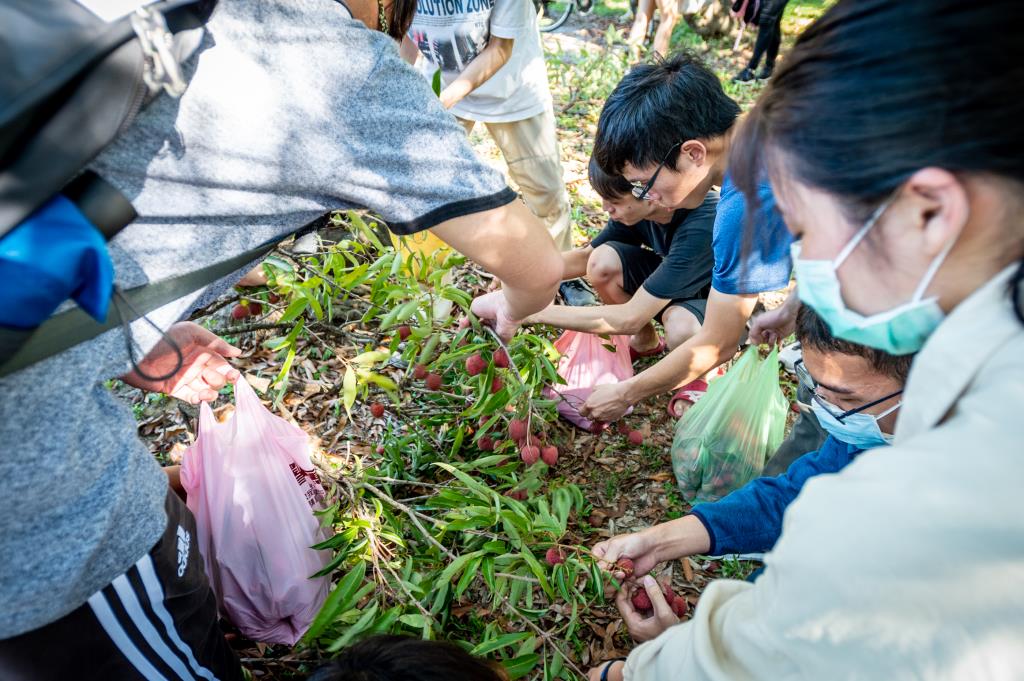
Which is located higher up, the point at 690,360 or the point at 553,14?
the point at 553,14

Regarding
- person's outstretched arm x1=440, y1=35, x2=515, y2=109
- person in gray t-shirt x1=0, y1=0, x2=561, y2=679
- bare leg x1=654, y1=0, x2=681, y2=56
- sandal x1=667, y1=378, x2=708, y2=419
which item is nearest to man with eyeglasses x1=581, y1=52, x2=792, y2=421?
sandal x1=667, y1=378, x2=708, y2=419

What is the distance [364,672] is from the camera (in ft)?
3.74

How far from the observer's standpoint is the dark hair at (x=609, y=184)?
8.14 ft

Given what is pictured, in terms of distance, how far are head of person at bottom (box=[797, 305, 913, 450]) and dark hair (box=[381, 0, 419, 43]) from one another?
1133 mm

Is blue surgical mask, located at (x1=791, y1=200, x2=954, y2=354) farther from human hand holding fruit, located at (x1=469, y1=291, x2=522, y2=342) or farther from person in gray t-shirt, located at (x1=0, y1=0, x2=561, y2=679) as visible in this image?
human hand holding fruit, located at (x1=469, y1=291, x2=522, y2=342)

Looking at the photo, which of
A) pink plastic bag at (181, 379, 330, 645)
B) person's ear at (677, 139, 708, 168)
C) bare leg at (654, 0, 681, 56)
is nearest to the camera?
pink plastic bag at (181, 379, 330, 645)

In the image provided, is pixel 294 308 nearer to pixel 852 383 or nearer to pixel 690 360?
pixel 690 360

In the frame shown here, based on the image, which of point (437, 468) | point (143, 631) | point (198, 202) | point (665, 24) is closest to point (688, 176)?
point (437, 468)

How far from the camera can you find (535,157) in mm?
3467

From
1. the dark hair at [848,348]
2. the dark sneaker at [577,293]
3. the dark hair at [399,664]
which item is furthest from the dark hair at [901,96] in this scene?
the dark sneaker at [577,293]

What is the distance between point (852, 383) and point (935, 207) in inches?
36.3

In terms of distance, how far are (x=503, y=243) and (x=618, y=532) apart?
1555 millimetres

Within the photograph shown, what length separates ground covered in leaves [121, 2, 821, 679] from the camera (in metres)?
1.70

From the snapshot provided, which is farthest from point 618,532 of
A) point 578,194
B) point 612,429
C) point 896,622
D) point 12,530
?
point 578,194
